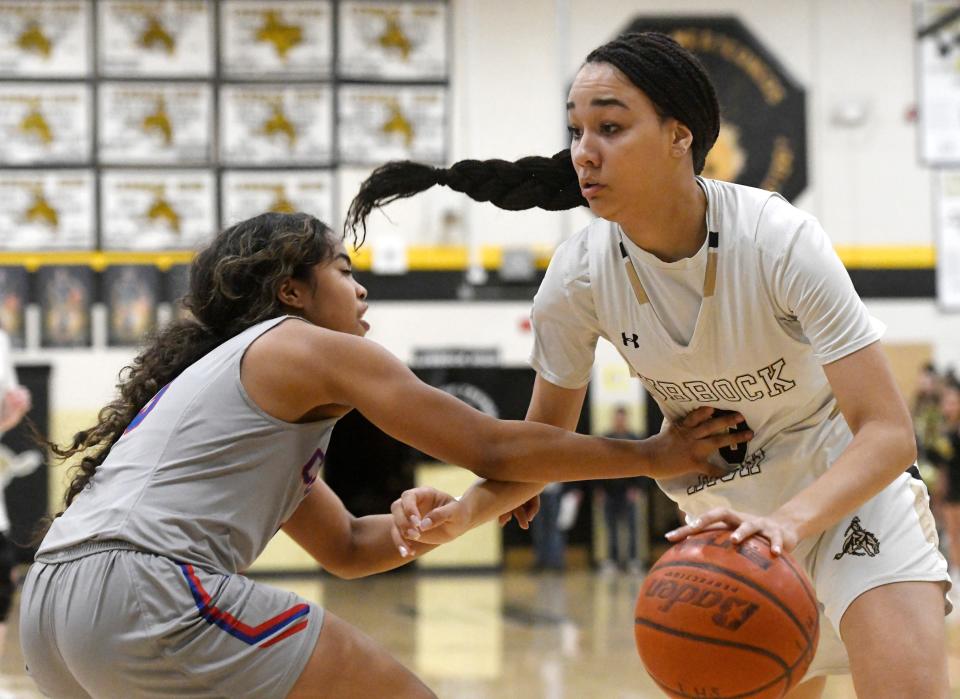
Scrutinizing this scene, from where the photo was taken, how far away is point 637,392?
1248cm

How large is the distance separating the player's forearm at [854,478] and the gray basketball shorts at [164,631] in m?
0.97

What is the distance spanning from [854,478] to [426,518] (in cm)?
98

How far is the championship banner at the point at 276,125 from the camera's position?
12.5 meters

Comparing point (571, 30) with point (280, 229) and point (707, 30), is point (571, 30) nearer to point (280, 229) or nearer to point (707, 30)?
point (707, 30)

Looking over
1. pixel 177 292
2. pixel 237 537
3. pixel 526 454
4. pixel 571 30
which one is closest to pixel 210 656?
pixel 237 537

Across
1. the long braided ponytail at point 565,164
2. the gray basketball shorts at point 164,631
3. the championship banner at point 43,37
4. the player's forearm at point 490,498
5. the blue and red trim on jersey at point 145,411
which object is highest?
the championship banner at point 43,37

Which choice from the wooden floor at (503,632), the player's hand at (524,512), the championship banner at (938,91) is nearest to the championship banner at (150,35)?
the wooden floor at (503,632)

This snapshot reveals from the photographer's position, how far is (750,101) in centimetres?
1286

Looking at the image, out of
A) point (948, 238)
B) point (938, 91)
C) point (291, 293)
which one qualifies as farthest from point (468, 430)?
point (938, 91)

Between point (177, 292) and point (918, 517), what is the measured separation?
10.2 m

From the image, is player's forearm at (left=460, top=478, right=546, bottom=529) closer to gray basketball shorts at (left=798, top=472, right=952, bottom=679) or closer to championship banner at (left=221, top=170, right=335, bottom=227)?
gray basketball shorts at (left=798, top=472, right=952, bottom=679)

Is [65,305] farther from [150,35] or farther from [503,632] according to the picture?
[503,632]

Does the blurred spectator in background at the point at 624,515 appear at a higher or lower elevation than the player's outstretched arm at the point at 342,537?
lower

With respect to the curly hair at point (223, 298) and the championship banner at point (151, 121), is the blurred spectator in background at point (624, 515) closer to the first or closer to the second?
the championship banner at point (151, 121)
